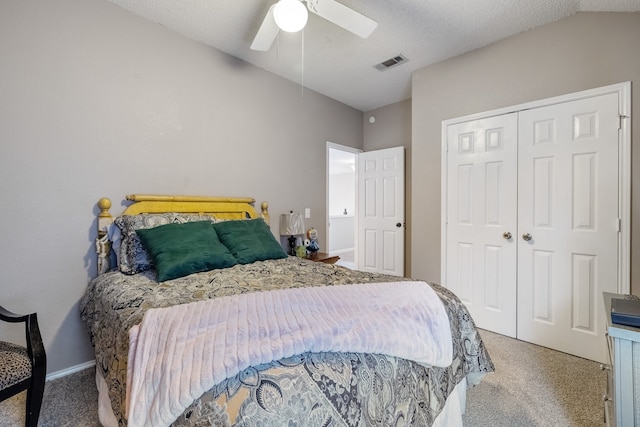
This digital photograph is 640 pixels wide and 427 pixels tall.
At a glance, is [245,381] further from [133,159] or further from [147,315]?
[133,159]

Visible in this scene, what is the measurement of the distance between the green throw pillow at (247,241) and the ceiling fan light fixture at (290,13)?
1453 mm

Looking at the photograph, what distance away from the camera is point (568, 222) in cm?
230

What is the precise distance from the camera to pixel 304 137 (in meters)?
3.51

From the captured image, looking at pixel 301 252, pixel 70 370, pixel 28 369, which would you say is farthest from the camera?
pixel 301 252

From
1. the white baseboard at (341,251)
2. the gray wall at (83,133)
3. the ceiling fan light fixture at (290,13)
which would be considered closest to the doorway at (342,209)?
the white baseboard at (341,251)

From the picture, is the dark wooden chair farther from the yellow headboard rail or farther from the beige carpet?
the beige carpet

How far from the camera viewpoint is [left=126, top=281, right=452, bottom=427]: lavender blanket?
77 centimetres

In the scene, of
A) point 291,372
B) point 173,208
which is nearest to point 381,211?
point 173,208

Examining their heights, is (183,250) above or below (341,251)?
above

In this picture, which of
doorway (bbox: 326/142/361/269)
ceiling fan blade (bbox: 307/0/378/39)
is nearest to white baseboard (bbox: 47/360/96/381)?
ceiling fan blade (bbox: 307/0/378/39)

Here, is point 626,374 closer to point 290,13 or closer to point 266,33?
point 290,13

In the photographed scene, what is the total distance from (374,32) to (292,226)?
1.98m

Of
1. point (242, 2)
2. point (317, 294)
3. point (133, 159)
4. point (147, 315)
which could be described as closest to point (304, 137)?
point (242, 2)

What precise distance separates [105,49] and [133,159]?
0.81m
